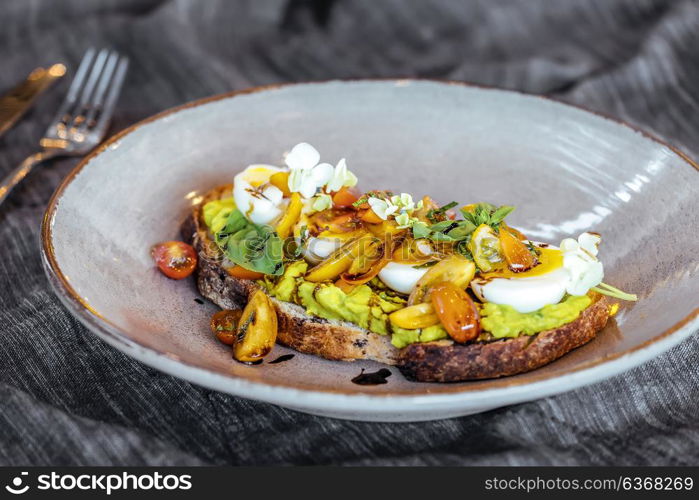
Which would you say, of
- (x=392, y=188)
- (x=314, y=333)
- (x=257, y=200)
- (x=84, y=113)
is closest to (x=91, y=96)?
(x=84, y=113)

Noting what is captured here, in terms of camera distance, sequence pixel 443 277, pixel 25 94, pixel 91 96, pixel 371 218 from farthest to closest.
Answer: pixel 91 96, pixel 25 94, pixel 371 218, pixel 443 277

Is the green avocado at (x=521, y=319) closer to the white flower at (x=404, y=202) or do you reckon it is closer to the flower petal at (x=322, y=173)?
the white flower at (x=404, y=202)

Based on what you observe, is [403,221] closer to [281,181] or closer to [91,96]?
[281,181]

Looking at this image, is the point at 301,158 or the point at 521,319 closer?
the point at 521,319

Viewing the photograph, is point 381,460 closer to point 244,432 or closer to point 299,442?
point 299,442

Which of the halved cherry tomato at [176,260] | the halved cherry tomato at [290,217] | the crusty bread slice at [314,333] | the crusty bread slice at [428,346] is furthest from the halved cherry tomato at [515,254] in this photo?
the halved cherry tomato at [176,260]

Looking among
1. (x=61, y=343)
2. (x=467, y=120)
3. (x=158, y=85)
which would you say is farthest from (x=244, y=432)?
(x=158, y=85)

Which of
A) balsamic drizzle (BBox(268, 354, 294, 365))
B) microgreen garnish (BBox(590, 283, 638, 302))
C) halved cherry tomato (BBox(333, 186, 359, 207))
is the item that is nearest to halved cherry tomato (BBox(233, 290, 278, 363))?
balsamic drizzle (BBox(268, 354, 294, 365))

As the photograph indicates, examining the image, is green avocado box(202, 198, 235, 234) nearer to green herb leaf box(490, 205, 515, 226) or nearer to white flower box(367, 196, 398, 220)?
white flower box(367, 196, 398, 220)

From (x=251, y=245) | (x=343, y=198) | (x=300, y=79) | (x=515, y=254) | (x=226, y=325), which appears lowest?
(x=300, y=79)
